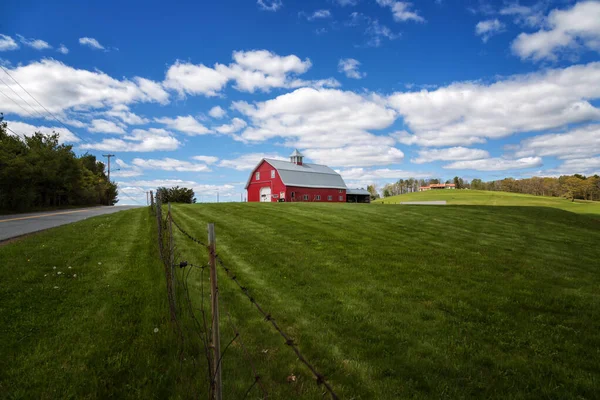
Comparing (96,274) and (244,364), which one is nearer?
(244,364)

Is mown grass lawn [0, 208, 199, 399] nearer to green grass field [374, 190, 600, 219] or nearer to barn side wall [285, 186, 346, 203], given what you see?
barn side wall [285, 186, 346, 203]

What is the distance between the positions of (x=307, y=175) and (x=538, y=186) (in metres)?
106

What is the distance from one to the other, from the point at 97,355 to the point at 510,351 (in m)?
5.48

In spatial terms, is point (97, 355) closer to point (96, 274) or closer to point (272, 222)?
point (96, 274)

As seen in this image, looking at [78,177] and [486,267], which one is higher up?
[78,177]

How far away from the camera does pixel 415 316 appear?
18.3 ft

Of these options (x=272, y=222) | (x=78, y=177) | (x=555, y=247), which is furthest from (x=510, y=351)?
(x=78, y=177)

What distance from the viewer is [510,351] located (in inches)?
181

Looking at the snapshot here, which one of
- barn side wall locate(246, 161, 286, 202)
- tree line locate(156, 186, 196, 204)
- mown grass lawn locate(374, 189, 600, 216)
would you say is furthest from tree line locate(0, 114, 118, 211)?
mown grass lawn locate(374, 189, 600, 216)

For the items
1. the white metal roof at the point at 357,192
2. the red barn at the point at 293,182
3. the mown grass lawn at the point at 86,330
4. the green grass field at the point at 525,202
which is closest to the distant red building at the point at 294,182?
the red barn at the point at 293,182

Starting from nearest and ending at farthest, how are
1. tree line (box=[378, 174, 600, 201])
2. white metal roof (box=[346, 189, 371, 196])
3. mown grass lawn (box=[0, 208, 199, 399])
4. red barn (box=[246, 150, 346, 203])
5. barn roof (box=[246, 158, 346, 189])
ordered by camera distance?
mown grass lawn (box=[0, 208, 199, 399]) < red barn (box=[246, 150, 346, 203]) < barn roof (box=[246, 158, 346, 189]) < white metal roof (box=[346, 189, 371, 196]) < tree line (box=[378, 174, 600, 201])

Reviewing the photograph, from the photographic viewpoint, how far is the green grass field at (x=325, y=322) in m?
3.77

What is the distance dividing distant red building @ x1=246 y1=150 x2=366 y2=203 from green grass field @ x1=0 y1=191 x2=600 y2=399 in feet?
113

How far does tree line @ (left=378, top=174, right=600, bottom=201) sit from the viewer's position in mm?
92375
